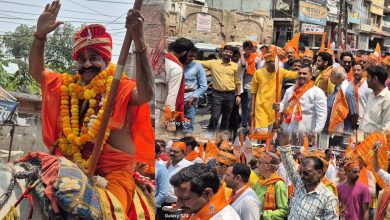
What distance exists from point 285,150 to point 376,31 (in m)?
54.0

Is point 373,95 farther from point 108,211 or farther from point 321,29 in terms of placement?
point 321,29

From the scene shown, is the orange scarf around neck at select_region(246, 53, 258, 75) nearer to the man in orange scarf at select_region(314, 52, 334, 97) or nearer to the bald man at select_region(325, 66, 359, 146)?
the man in orange scarf at select_region(314, 52, 334, 97)

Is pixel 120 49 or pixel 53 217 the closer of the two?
pixel 53 217

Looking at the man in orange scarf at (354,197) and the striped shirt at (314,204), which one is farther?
the man in orange scarf at (354,197)

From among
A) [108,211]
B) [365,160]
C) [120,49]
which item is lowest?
[365,160]

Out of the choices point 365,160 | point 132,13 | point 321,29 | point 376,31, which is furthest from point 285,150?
point 376,31

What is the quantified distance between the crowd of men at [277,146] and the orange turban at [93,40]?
1445 millimetres

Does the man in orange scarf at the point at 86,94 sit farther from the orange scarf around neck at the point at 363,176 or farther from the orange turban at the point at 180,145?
the orange scarf around neck at the point at 363,176

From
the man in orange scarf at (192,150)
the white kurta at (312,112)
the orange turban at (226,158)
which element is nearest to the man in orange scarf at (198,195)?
the man in orange scarf at (192,150)

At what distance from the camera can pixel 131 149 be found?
371 centimetres

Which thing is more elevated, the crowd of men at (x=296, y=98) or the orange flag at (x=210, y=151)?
the crowd of men at (x=296, y=98)

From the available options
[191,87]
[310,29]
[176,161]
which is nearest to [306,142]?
[176,161]

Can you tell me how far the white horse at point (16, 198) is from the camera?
3.30 meters

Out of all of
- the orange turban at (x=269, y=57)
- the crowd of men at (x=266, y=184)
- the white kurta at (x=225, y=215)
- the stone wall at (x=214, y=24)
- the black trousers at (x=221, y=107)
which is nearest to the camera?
the white kurta at (x=225, y=215)
